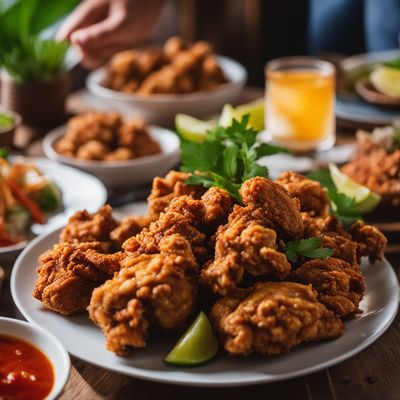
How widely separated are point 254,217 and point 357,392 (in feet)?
1.76

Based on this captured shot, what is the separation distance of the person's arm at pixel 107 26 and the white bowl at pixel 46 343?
2.26 m

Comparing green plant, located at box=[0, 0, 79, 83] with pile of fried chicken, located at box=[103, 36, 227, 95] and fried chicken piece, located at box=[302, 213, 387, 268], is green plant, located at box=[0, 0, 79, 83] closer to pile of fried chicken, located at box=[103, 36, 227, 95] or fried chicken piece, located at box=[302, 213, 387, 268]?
pile of fried chicken, located at box=[103, 36, 227, 95]

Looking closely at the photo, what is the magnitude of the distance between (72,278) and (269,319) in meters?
0.59

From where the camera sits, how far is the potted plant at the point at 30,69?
409 cm

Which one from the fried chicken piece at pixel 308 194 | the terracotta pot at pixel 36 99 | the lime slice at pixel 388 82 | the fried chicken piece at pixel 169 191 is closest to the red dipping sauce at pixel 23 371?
the fried chicken piece at pixel 169 191

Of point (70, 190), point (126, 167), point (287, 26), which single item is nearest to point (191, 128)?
point (126, 167)

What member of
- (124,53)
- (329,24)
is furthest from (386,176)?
Result: (329,24)

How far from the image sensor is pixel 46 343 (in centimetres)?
180

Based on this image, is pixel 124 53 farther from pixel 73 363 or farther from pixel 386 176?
pixel 73 363

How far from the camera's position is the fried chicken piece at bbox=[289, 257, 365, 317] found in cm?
193

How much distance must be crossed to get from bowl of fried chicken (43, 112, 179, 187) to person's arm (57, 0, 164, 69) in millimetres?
454

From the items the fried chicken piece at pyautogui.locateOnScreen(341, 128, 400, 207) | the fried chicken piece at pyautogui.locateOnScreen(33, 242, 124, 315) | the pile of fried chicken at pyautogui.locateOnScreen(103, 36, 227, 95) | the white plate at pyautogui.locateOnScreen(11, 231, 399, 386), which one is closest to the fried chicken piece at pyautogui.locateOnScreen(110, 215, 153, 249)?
the fried chicken piece at pyautogui.locateOnScreen(33, 242, 124, 315)

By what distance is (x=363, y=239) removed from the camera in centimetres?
229

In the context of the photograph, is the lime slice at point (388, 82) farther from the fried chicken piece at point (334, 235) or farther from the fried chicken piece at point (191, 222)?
the fried chicken piece at point (191, 222)
